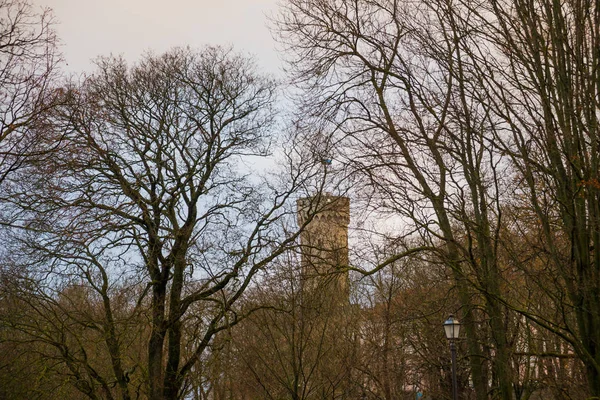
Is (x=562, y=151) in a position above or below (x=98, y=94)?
below

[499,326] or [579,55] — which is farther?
[499,326]

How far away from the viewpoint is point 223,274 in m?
19.1

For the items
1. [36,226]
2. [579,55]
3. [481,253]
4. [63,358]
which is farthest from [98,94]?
[579,55]

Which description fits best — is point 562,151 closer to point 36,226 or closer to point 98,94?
point 36,226

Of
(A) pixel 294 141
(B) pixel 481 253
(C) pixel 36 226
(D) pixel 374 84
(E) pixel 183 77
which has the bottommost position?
(B) pixel 481 253

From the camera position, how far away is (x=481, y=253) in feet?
41.9

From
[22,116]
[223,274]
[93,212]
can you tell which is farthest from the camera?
[223,274]

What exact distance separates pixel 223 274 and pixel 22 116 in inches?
330

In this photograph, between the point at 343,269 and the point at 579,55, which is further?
the point at 343,269

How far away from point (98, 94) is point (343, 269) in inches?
→ 376

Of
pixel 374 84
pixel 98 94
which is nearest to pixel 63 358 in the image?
pixel 98 94

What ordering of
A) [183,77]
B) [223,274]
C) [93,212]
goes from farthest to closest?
[183,77] < [223,274] < [93,212]

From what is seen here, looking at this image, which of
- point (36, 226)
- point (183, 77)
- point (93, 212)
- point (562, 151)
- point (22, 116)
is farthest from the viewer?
point (183, 77)

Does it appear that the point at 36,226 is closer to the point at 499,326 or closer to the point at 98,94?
the point at 98,94
